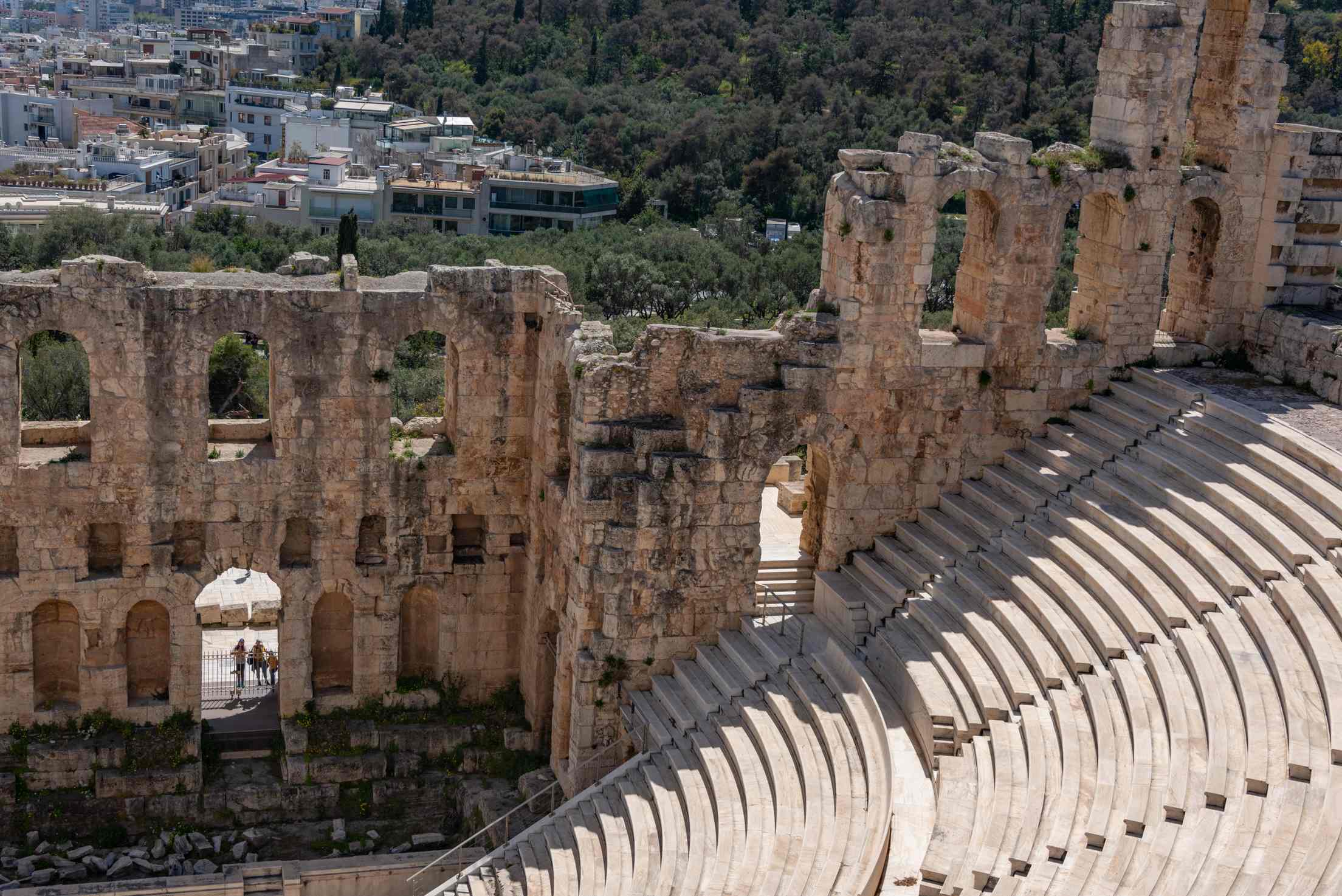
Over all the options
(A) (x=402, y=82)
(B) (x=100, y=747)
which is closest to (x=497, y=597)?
(B) (x=100, y=747)

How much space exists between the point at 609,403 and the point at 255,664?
8.91 m

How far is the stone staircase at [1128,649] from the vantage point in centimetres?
1928

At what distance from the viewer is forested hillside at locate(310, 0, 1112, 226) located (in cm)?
7856

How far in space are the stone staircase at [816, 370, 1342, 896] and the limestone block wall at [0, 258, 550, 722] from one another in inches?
258

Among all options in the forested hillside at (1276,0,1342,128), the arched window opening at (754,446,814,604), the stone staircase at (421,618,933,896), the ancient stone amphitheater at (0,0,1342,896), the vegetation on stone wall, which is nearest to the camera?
the stone staircase at (421,618,933,896)

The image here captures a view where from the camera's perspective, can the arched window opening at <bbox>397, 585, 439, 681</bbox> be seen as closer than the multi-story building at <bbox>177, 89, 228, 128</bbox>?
Yes

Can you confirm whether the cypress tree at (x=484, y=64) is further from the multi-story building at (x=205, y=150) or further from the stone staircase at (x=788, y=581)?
the stone staircase at (x=788, y=581)

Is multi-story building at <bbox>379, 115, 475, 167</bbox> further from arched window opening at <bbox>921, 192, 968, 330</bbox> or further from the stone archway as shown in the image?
the stone archway

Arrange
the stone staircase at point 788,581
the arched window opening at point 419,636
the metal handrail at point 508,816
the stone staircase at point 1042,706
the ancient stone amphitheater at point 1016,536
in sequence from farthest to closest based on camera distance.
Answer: the arched window opening at point 419,636 → the stone staircase at point 788,581 → the metal handrail at point 508,816 → the ancient stone amphitheater at point 1016,536 → the stone staircase at point 1042,706

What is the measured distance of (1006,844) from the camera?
2047 cm

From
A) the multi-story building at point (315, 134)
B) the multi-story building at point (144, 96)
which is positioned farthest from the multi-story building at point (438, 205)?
the multi-story building at point (144, 96)

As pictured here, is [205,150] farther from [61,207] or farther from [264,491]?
[264,491]

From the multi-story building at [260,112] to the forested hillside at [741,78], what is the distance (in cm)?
A: 825

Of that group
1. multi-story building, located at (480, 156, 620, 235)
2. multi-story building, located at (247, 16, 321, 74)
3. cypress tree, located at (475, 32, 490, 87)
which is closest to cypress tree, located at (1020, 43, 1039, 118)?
multi-story building, located at (480, 156, 620, 235)
